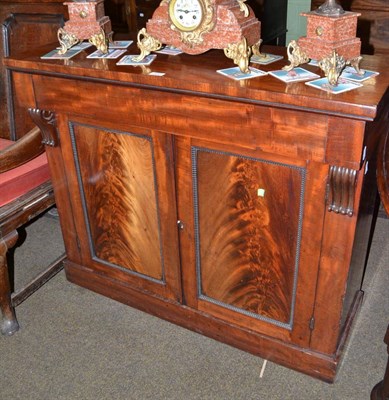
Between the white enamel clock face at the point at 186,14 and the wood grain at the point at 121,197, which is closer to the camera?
the white enamel clock face at the point at 186,14

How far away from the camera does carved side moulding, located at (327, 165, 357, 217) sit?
1.58m

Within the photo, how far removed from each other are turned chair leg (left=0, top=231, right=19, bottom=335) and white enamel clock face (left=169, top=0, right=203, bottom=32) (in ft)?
3.84

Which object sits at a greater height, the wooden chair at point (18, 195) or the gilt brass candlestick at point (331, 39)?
the gilt brass candlestick at point (331, 39)

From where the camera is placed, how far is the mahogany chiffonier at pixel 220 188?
162 cm

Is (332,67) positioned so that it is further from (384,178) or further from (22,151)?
(22,151)

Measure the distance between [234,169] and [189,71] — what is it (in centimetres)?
39

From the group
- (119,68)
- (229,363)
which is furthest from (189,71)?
(229,363)

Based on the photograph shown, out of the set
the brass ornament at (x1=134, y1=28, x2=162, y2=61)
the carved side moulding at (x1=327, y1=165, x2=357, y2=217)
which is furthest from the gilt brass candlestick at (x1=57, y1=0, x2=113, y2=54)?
the carved side moulding at (x1=327, y1=165, x2=357, y2=217)

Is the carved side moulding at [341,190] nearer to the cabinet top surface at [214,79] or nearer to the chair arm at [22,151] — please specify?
the cabinet top surface at [214,79]

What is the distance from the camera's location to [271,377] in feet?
6.95

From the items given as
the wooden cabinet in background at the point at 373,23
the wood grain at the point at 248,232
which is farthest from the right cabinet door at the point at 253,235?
the wooden cabinet in background at the point at 373,23

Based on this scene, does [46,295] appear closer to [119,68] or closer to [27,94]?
[27,94]

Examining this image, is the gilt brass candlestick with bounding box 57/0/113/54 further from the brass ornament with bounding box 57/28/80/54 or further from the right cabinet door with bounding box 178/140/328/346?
the right cabinet door with bounding box 178/140/328/346

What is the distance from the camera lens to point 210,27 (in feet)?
5.76
